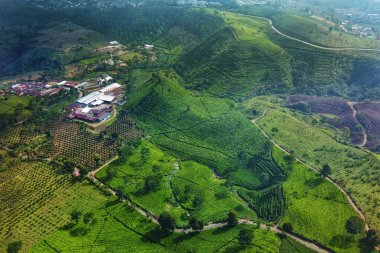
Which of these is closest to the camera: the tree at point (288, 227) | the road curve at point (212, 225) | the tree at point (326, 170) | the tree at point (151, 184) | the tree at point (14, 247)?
the tree at point (14, 247)

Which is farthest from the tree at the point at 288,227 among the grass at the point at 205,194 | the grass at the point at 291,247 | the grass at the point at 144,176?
the grass at the point at 144,176

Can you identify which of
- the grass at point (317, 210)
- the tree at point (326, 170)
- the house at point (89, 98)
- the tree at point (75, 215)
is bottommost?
the tree at point (75, 215)

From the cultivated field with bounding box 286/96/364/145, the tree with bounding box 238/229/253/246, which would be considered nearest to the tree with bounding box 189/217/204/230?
the tree with bounding box 238/229/253/246

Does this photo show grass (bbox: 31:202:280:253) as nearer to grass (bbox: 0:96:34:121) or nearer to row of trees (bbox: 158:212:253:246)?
row of trees (bbox: 158:212:253:246)

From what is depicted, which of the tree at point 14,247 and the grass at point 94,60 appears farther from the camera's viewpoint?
the grass at point 94,60

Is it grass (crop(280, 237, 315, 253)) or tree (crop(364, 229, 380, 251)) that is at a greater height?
tree (crop(364, 229, 380, 251))

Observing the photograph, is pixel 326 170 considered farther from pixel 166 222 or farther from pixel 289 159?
pixel 166 222

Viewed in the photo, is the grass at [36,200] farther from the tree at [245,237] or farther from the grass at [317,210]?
the grass at [317,210]
